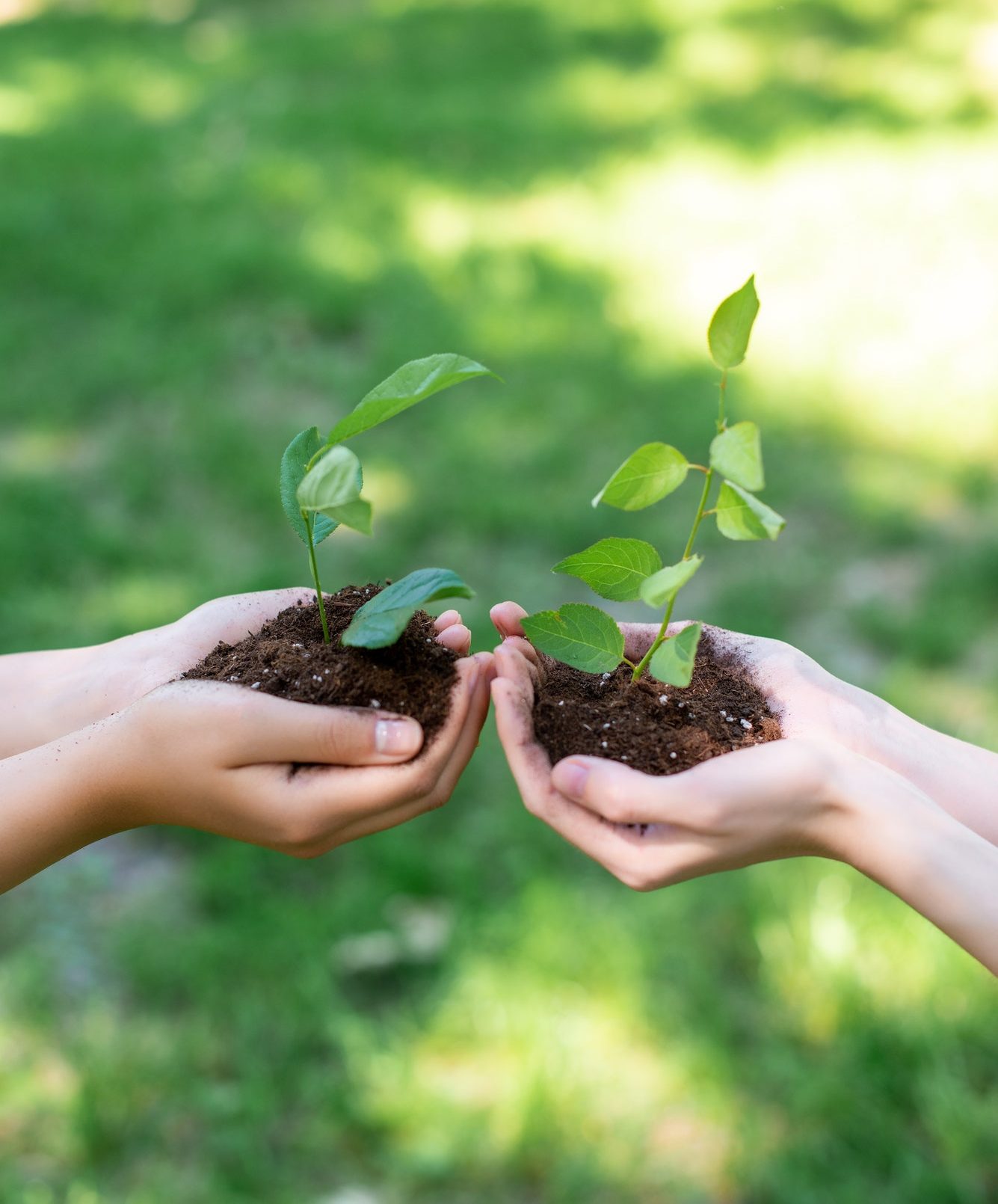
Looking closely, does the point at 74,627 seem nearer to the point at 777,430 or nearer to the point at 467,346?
the point at 467,346

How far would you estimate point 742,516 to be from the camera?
1.26 m

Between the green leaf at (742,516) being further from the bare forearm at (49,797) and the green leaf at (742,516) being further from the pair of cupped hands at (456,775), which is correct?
the bare forearm at (49,797)

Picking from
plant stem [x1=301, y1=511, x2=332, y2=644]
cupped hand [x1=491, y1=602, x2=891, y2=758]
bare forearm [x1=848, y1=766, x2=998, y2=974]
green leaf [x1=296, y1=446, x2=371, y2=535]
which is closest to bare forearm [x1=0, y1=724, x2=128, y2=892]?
plant stem [x1=301, y1=511, x2=332, y2=644]

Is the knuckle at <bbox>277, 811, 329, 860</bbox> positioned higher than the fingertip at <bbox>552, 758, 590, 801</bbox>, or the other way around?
the fingertip at <bbox>552, 758, 590, 801</bbox>

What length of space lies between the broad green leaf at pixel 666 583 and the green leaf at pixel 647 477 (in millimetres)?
81

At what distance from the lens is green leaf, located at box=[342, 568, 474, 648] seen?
51.9 inches

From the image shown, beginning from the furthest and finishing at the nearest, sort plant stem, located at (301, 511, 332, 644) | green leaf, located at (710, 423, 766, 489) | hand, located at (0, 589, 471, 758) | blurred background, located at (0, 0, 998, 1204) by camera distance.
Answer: blurred background, located at (0, 0, 998, 1204) < hand, located at (0, 589, 471, 758) < plant stem, located at (301, 511, 332, 644) < green leaf, located at (710, 423, 766, 489)

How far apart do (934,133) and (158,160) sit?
11.6ft

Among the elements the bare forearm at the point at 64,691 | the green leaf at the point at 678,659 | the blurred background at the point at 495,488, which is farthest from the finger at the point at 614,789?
the blurred background at the point at 495,488

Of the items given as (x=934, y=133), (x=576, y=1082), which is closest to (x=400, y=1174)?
(x=576, y=1082)

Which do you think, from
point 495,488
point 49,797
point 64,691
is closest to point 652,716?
point 49,797

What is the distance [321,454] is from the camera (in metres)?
1.33

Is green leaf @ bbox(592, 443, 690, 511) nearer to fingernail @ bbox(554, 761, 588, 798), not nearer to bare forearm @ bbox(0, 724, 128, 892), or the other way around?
fingernail @ bbox(554, 761, 588, 798)

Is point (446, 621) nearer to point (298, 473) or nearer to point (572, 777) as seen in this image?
point (298, 473)
